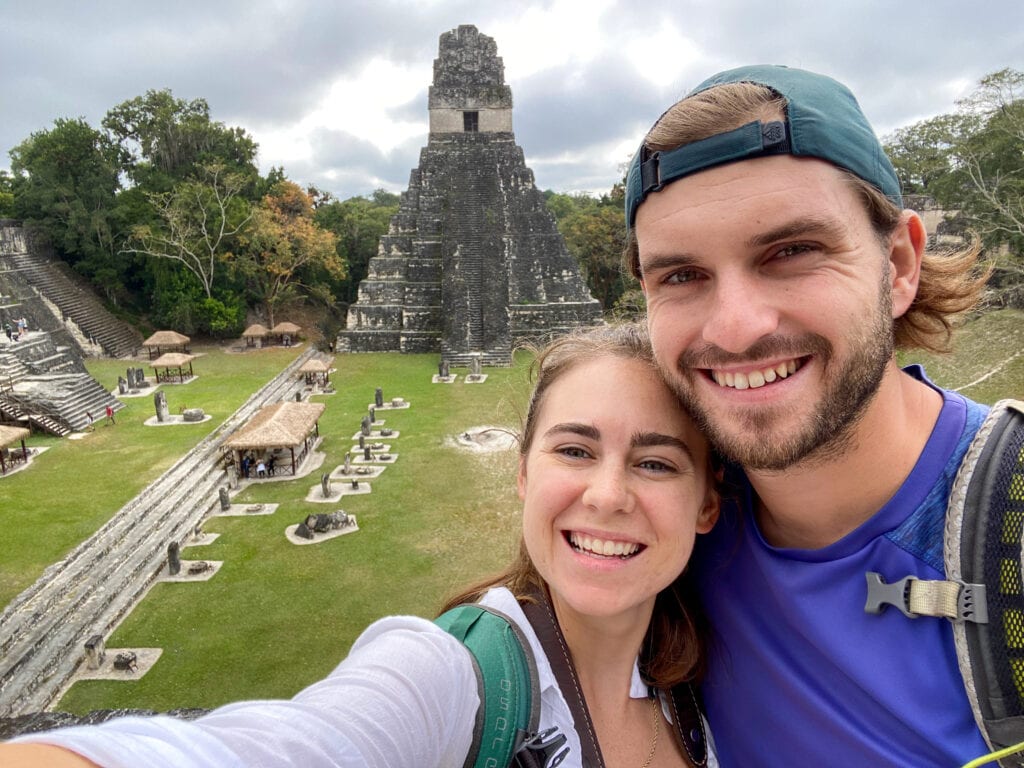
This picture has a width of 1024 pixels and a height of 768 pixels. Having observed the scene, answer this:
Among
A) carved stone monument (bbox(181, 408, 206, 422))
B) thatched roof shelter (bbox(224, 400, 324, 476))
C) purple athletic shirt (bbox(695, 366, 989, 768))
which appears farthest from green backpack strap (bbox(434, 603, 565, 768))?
carved stone monument (bbox(181, 408, 206, 422))

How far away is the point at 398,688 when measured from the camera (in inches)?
46.8

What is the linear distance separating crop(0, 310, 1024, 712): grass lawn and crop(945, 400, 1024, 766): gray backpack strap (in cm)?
136

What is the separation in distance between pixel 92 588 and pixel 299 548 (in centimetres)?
281

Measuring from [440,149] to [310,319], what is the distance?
10233 mm

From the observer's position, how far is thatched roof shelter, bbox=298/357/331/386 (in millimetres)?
19500

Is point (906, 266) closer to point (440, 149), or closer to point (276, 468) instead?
point (276, 468)

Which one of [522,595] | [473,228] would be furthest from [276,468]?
[473,228]

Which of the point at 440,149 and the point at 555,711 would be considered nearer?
the point at 555,711

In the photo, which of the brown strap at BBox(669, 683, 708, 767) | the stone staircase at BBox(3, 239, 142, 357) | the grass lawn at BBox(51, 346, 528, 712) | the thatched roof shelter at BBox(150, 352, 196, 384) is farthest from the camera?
the stone staircase at BBox(3, 239, 142, 357)

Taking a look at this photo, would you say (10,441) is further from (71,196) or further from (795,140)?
(71,196)

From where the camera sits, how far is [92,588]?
886cm

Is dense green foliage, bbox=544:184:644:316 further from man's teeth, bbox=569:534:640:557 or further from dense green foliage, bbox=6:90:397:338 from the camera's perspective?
man's teeth, bbox=569:534:640:557

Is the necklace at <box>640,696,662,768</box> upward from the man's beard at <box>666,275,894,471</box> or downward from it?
downward

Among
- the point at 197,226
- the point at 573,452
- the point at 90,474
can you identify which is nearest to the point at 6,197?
the point at 197,226
